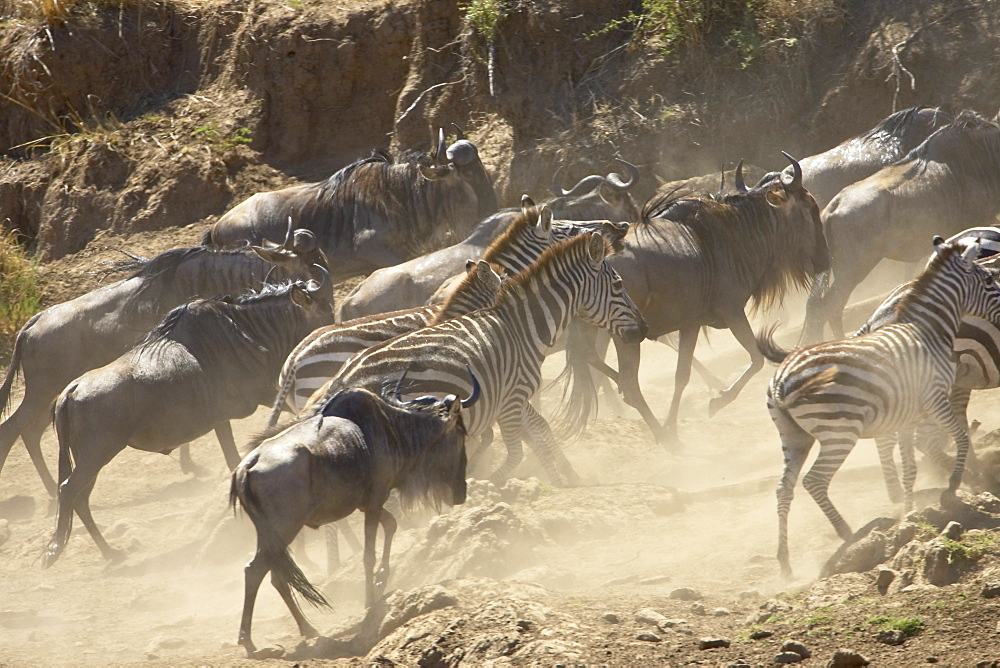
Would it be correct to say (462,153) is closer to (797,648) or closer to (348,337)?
(348,337)

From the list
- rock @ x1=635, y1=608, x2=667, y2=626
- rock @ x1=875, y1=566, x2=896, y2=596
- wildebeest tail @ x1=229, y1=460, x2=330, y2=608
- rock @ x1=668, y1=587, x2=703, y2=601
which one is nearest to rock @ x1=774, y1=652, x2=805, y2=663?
rock @ x1=635, y1=608, x2=667, y2=626

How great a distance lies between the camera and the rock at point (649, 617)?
187 inches

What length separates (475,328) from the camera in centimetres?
662

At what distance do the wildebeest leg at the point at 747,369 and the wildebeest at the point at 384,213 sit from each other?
3410mm

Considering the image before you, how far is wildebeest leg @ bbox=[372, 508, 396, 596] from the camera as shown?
5.82 meters

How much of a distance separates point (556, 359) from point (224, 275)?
3549 millimetres

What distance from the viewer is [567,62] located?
1361 cm

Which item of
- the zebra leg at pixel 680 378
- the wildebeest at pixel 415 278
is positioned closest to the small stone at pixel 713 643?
the zebra leg at pixel 680 378

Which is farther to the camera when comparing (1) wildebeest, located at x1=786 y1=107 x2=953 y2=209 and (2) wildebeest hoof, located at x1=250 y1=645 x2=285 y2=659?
(1) wildebeest, located at x1=786 y1=107 x2=953 y2=209

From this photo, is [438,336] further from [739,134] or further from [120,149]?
[120,149]

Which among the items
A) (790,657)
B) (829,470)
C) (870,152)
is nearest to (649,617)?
(790,657)

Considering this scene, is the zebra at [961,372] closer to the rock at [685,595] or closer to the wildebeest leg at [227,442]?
the rock at [685,595]

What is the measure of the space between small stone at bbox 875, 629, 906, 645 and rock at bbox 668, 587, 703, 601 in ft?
3.82

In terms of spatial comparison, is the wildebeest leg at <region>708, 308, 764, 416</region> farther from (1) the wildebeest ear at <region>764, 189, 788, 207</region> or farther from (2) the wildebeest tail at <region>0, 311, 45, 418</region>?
(2) the wildebeest tail at <region>0, 311, 45, 418</region>
